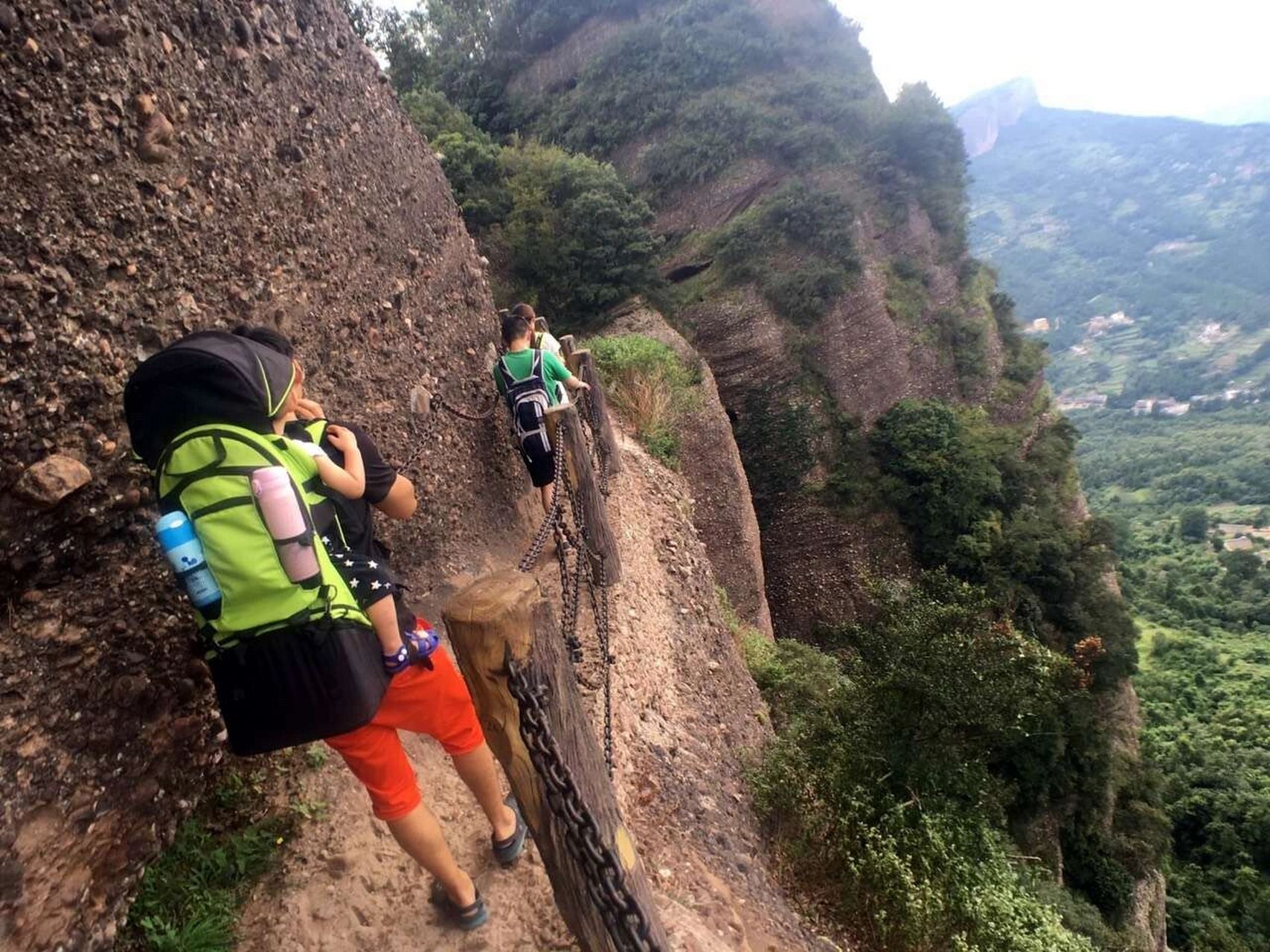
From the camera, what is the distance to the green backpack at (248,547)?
1603mm

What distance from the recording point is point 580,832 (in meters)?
1.69

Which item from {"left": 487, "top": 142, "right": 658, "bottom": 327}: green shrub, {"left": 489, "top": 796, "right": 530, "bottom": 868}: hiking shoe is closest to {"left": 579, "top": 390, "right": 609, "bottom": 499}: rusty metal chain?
{"left": 489, "top": 796, "right": 530, "bottom": 868}: hiking shoe

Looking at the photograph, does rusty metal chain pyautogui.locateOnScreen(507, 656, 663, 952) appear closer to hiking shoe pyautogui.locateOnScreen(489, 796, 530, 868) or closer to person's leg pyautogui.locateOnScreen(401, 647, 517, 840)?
person's leg pyautogui.locateOnScreen(401, 647, 517, 840)

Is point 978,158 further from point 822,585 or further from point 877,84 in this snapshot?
point 822,585

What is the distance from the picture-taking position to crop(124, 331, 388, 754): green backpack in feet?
5.26

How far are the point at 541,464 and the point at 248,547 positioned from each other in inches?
141

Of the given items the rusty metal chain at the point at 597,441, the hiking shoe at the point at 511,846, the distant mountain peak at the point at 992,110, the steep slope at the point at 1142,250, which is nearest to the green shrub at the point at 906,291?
the rusty metal chain at the point at 597,441

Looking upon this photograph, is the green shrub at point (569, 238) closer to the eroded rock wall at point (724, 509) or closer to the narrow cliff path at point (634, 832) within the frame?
the eroded rock wall at point (724, 509)

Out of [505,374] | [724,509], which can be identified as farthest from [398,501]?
[724,509]

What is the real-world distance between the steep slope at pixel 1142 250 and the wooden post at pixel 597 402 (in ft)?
298

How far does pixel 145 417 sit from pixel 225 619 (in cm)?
54

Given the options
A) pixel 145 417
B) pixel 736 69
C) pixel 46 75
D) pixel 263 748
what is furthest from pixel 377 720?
pixel 736 69

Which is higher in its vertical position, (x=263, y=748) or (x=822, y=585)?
(x=263, y=748)

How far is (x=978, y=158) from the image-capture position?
5482 inches
